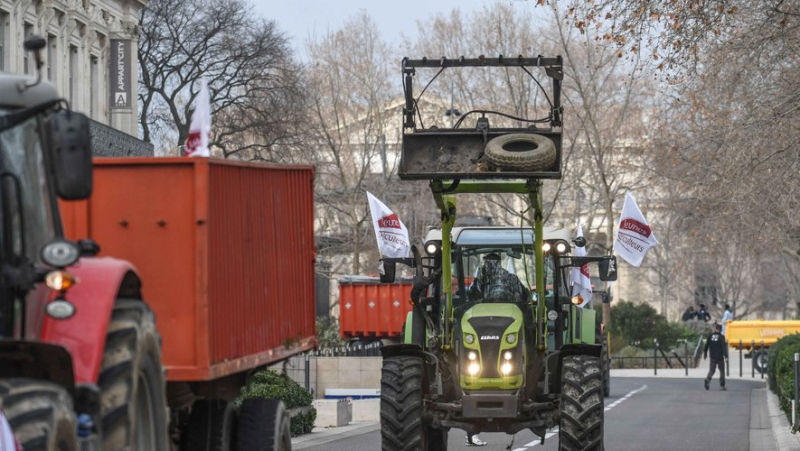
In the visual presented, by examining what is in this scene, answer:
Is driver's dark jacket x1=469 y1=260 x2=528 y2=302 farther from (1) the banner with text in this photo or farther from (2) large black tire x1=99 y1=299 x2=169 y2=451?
(1) the banner with text

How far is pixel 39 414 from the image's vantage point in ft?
19.5

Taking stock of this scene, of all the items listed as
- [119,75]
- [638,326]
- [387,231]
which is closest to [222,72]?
[119,75]

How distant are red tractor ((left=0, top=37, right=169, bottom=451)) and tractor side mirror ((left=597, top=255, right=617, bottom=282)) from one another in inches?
425

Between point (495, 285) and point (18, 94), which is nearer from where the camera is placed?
point (18, 94)

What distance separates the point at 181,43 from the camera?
5538cm

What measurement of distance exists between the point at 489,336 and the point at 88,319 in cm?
824

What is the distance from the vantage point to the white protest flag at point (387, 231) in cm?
2775

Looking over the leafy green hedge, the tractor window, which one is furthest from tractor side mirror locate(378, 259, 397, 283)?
the tractor window

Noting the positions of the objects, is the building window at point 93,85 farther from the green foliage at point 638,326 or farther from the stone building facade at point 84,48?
the green foliage at point 638,326

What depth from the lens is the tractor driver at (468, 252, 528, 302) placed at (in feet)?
51.7

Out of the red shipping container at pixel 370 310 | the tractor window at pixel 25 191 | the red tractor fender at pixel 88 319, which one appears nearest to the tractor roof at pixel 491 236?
the red tractor fender at pixel 88 319

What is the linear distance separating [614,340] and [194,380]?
51.2 meters

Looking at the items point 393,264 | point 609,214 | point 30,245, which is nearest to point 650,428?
point 393,264

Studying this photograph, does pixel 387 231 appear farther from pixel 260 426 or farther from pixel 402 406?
pixel 260 426
